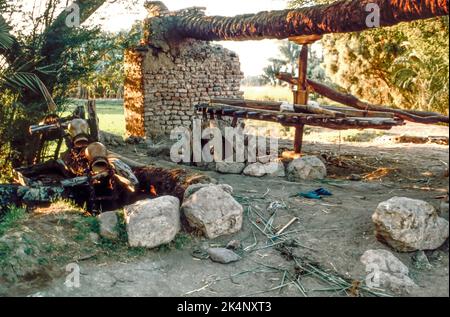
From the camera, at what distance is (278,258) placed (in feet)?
16.4

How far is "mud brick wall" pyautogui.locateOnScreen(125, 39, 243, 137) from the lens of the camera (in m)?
12.3

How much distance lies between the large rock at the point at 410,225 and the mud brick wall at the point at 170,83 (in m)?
8.48

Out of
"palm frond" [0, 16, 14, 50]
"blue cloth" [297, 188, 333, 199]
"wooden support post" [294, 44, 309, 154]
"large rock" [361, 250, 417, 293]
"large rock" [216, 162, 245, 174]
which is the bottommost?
"large rock" [361, 250, 417, 293]

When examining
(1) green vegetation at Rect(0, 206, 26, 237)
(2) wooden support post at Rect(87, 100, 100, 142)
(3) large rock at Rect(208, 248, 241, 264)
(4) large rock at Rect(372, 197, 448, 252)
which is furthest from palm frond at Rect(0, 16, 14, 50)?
(4) large rock at Rect(372, 197, 448, 252)

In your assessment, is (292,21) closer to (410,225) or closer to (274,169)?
(274,169)

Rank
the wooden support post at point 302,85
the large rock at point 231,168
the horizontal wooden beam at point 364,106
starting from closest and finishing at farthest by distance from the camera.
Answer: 1. the horizontal wooden beam at point 364,106
2. the large rock at point 231,168
3. the wooden support post at point 302,85

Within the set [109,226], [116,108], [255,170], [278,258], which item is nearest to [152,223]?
[109,226]

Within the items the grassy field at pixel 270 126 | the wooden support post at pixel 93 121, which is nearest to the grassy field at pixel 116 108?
the grassy field at pixel 270 126

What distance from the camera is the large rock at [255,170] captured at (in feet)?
27.2

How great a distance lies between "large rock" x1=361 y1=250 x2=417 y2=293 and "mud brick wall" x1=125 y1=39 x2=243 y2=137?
868 centimetres

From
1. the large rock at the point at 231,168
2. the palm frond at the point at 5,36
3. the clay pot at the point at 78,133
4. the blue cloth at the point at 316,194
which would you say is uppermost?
the palm frond at the point at 5,36

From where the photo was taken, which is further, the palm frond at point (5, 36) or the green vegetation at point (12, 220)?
the palm frond at point (5, 36)

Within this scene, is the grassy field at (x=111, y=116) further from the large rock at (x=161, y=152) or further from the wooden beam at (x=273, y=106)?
the wooden beam at (x=273, y=106)

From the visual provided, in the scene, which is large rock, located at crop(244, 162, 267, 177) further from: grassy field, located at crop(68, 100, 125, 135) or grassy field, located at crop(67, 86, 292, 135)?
grassy field, located at crop(67, 86, 292, 135)
